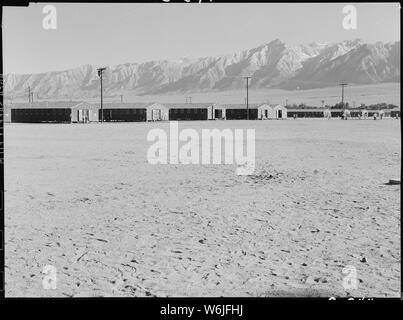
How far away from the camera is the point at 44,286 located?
5.49 m

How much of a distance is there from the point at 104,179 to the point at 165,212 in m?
4.77

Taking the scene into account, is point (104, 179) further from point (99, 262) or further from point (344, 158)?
point (344, 158)

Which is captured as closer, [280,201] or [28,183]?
[280,201]

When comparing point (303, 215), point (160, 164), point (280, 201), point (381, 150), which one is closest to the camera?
point (303, 215)

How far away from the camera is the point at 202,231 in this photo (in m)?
8.15

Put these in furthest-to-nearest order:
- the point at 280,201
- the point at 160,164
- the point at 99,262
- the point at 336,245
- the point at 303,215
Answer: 1. the point at 160,164
2. the point at 280,201
3. the point at 303,215
4. the point at 336,245
5. the point at 99,262

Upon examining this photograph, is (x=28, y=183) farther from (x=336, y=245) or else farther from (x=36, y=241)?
(x=336, y=245)

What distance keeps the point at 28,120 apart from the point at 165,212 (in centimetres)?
6002

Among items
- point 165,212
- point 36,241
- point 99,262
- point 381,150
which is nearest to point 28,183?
point 165,212

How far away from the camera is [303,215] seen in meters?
9.31

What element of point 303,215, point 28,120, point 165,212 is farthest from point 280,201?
point 28,120

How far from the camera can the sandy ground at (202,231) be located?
5.66 metres

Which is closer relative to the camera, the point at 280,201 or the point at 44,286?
the point at 44,286

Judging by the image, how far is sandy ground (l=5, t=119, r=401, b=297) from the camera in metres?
5.66
